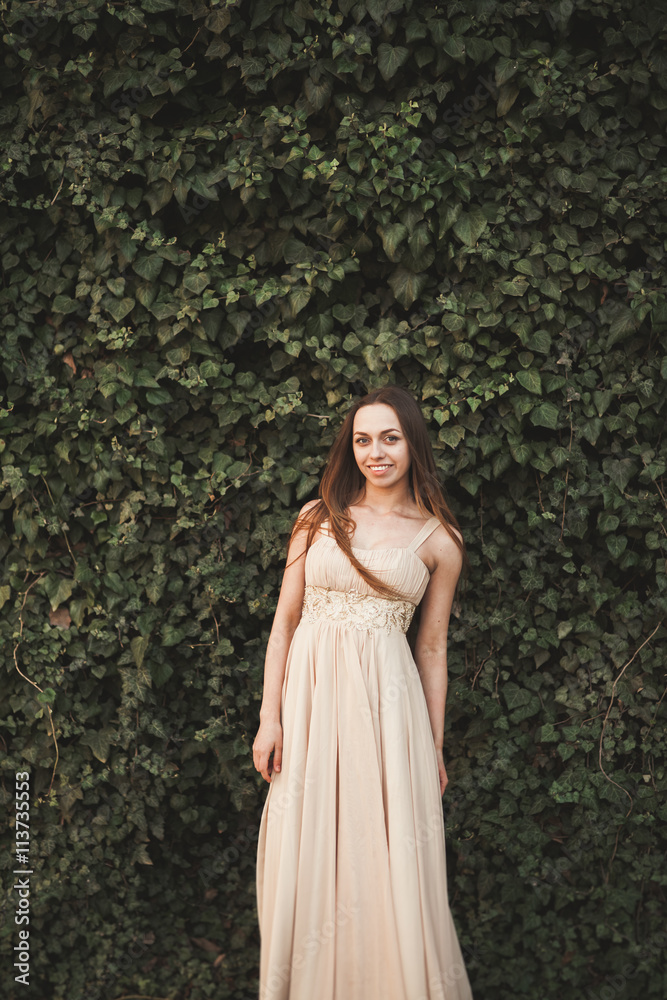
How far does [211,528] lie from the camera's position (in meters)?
3.53

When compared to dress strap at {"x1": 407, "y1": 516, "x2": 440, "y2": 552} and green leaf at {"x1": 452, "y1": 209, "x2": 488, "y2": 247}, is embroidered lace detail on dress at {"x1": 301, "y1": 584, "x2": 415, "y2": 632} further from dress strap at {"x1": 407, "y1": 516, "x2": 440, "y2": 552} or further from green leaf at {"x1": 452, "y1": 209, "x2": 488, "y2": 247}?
green leaf at {"x1": 452, "y1": 209, "x2": 488, "y2": 247}

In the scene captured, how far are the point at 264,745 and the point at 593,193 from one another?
2527 mm

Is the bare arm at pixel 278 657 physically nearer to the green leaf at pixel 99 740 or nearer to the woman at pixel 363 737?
the woman at pixel 363 737

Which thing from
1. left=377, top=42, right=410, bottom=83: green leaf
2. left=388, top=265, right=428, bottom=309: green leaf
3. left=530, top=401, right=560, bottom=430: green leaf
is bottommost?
left=530, top=401, right=560, bottom=430: green leaf

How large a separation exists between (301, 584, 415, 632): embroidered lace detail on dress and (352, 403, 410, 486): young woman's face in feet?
1.26

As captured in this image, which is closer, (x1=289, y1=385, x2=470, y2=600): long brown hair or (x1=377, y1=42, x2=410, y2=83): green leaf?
(x1=289, y1=385, x2=470, y2=600): long brown hair

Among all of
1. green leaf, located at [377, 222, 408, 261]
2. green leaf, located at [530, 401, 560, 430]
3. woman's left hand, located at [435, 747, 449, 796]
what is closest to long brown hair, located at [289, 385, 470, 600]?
woman's left hand, located at [435, 747, 449, 796]

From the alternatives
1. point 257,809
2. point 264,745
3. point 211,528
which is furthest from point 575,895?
point 211,528

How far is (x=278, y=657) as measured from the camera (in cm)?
272

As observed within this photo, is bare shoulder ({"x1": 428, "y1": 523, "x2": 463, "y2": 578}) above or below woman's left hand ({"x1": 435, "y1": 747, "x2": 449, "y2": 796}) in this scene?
above

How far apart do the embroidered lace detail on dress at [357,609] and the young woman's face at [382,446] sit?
0.39 m

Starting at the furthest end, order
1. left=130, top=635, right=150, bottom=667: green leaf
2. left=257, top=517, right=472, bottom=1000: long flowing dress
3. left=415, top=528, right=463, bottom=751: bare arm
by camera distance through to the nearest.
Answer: left=130, top=635, right=150, bottom=667: green leaf, left=415, top=528, right=463, bottom=751: bare arm, left=257, top=517, right=472, bottom=1000: long flowing dress

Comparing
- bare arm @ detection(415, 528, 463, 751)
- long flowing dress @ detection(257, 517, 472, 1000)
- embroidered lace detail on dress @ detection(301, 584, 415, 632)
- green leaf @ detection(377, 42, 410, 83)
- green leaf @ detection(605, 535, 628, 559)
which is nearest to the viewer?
long flowing dress @ detection(257, 517, 472, 1000)

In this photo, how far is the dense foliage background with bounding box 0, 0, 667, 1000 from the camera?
3273 mm
